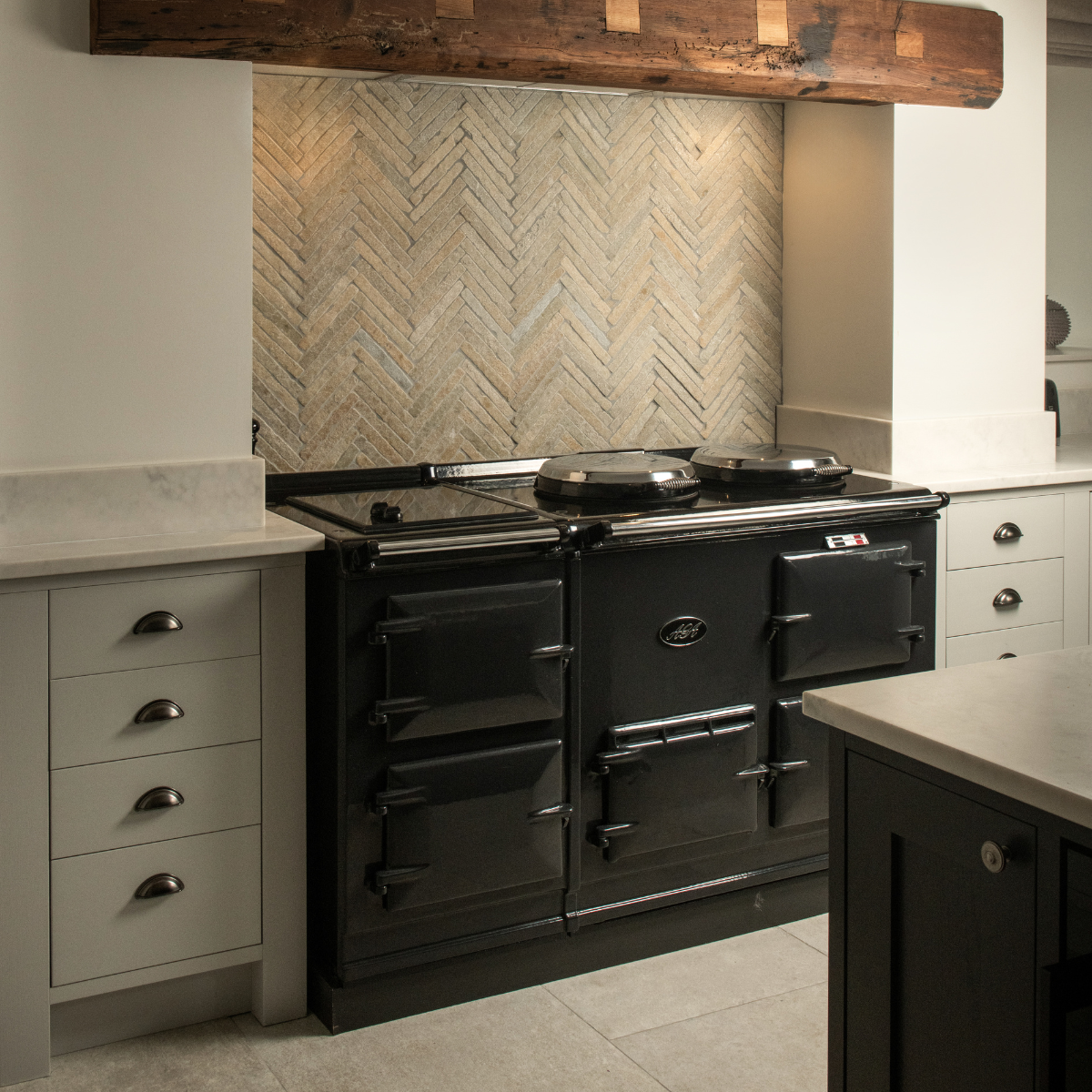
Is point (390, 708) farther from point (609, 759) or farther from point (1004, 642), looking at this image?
point (1004, 642)

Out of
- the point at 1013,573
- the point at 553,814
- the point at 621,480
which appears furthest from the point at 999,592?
the point at 553,814

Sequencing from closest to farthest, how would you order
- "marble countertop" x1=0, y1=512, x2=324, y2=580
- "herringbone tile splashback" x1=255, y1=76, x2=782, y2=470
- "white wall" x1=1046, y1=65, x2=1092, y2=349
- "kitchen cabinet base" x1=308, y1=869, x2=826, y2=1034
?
1. "marble countertop" x1=0, y1=512, x2=324, y2=580
2. "kitchen cabinet base" x1=308, y1=869, x2=826, y2=1034
3. "herringbone tile splashback" x1=255, y1=76, x2=782, y2=470
4. "white wall" x1=1046, y1=65, x2=1092, y2=349

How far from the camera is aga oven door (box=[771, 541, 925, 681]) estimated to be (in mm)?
2855

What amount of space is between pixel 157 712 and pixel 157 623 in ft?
0.54

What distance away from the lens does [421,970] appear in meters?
2.57

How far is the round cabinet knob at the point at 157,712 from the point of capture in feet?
7.72

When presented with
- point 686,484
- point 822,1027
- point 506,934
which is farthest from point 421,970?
point 686,484

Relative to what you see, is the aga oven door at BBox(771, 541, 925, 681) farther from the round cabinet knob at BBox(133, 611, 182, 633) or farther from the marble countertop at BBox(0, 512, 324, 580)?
the round cabinet knob at BBox(133, 611, 182, 633)

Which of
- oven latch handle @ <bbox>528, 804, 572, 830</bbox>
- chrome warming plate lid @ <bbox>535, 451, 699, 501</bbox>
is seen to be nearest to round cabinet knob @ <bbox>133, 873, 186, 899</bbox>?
oven latch handle @ <bbox>528, 804, 572, 830</bbox>

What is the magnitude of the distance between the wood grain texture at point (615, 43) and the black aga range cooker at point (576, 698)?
888 mm

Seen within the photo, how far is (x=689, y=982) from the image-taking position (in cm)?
271

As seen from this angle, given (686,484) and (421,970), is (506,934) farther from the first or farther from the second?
(686,484)

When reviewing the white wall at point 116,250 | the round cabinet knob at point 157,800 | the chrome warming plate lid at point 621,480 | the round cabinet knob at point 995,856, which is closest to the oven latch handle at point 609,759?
the chrome warming plate lid at point 621,480

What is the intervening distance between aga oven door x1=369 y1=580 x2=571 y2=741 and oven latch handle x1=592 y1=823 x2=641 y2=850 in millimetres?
282
